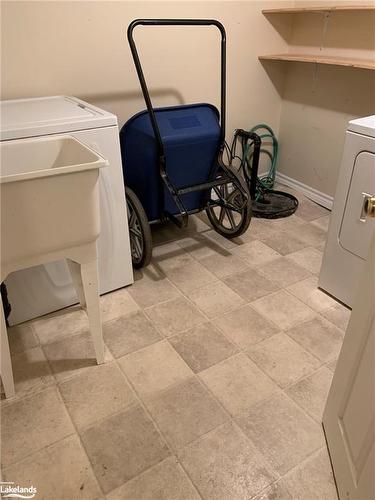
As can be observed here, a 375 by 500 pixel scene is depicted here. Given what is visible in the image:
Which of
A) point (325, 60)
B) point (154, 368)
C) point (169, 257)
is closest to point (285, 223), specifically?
point (169, 257)

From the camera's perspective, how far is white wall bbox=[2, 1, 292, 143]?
74.0 inches

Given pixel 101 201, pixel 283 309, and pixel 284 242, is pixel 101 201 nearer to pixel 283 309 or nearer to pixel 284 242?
pixel 283 309

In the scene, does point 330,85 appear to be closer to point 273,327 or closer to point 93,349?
point 273,327

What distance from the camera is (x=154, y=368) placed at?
1.54 meters

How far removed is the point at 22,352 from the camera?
5.28ft

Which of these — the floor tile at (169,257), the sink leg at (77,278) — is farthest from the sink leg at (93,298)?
the floor tile at (169,257)

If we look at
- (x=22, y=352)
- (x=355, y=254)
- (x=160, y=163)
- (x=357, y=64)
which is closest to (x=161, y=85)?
(x=160, y=163)

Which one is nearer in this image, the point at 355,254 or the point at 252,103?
the point at 355,254

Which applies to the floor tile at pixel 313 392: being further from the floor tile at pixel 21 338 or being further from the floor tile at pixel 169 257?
the floor tile at pixel 21 338

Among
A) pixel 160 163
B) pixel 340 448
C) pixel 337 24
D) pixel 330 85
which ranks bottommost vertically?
pixel 340 448

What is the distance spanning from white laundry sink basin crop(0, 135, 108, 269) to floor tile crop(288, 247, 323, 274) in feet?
4.32

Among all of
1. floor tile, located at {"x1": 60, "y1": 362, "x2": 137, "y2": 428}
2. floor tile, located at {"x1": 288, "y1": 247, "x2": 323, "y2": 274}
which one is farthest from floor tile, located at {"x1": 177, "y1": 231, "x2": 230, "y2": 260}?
floor tile, located at {"x1": 60, "y1": 362, "x2": 137, "y2": 428}

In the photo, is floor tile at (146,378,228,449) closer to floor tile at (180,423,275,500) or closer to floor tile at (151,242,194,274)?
floor tile at (180,423,275,500)

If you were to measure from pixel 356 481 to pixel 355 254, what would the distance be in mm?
994
